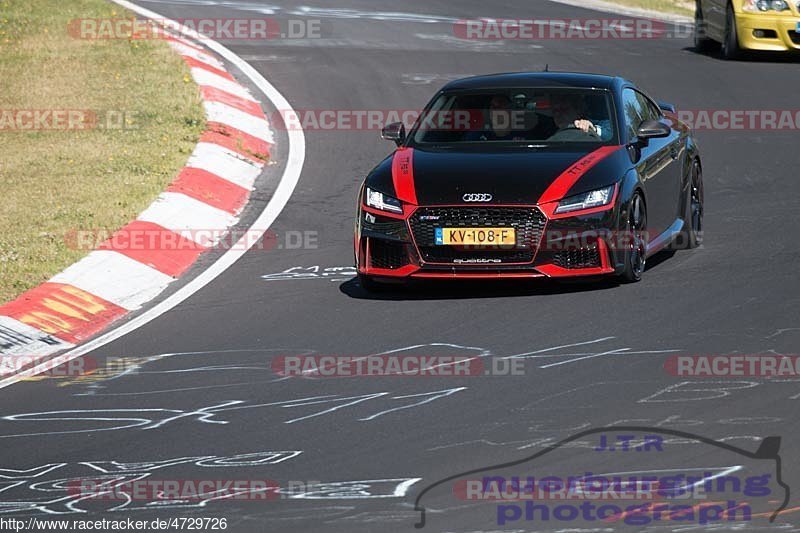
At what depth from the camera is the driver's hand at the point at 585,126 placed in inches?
433

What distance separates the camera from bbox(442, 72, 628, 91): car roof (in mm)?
11391

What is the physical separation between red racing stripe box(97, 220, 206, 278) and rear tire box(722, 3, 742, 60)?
38.7 feet

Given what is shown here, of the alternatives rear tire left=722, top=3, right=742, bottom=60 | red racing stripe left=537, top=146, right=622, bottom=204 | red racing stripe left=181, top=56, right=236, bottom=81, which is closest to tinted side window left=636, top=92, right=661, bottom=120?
red racing stripe left=537, top=146, right=622, bottom=204

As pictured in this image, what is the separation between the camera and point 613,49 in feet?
73.9

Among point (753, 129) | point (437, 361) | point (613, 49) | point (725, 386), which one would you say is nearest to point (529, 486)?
point (725, 386)

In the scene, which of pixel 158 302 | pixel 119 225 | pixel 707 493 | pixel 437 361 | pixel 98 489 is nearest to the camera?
pixel 707 493

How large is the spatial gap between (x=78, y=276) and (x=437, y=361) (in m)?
3.60

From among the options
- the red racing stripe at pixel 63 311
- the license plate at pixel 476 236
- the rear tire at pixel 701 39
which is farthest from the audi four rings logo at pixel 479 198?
the rear tire at pixel 701 39

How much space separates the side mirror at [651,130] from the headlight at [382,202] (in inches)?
74.6

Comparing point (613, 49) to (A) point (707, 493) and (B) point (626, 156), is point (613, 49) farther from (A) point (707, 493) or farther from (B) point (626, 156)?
(A) point (707, 493)

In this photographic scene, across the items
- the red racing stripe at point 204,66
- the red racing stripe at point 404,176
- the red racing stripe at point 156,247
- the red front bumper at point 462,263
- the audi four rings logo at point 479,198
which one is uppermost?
the red racing stripe at point 204,66
